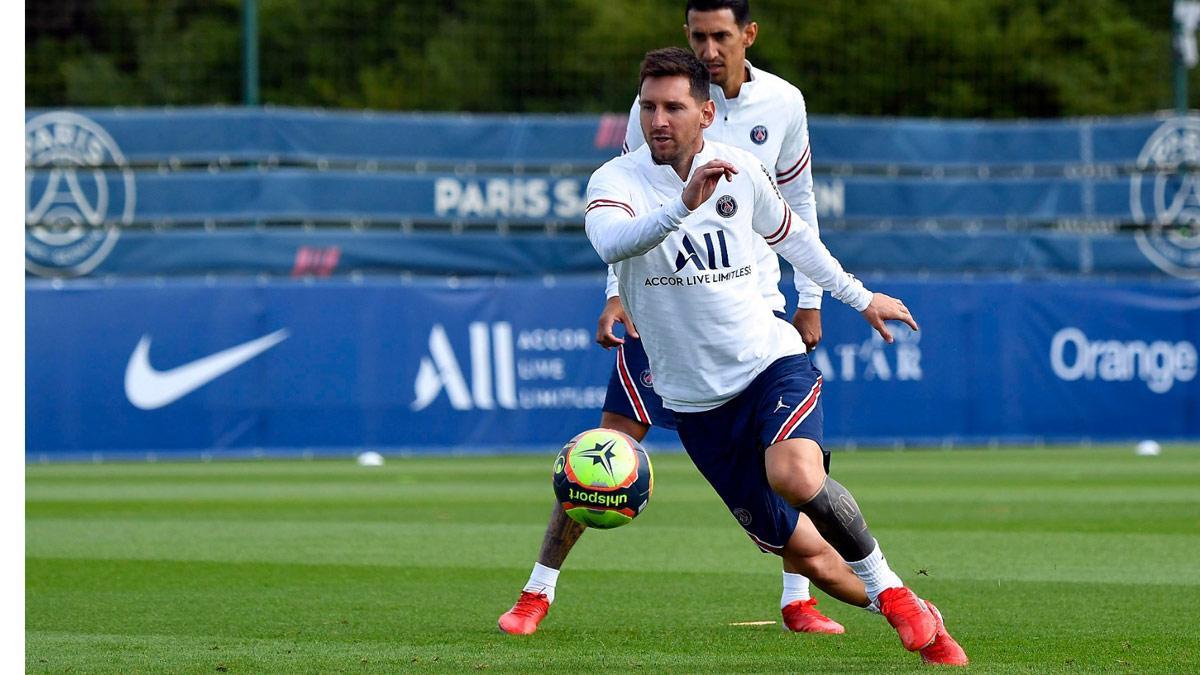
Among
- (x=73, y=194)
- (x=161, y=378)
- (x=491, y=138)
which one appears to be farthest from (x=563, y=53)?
(x=161, y=378)

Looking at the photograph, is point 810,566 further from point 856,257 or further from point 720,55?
point 856,257

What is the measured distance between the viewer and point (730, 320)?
649 centimetres

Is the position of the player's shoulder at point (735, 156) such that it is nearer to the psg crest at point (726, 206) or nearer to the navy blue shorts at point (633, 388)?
the psg crest at point (726, 206)

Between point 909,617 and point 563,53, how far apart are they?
122ft

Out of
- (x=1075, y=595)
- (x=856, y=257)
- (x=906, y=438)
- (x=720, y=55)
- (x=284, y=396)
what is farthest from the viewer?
(x=856, y=257)

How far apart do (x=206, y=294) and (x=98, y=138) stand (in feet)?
17.0

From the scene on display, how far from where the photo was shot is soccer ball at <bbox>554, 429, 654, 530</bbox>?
6.43 m

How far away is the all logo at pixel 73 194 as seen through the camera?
2347cm

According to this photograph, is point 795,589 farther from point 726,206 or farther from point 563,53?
point 563,53

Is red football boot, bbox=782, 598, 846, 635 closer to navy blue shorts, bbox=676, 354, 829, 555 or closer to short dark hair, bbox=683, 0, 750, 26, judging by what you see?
navy blue shorts, bbox=676, 354, 829, 555

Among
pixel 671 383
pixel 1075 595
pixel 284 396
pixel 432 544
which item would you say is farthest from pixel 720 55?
pixel 284 396

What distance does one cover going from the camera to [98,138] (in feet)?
78.9

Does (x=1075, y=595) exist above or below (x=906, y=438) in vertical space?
above

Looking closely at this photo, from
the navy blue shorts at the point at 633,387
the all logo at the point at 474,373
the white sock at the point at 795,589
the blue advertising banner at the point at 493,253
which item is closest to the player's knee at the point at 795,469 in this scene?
the navy blue shorts at the point at 633,387
